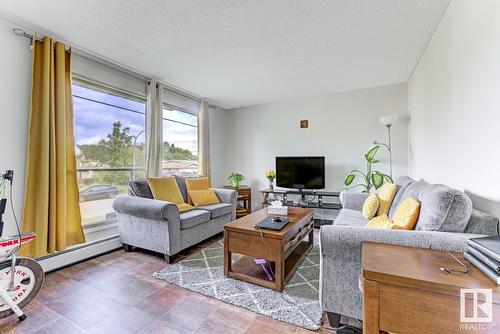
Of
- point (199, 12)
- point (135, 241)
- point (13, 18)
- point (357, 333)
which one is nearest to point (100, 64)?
point (13, 18)

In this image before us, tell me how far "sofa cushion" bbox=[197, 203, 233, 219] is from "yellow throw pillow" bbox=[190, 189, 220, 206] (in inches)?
3.8

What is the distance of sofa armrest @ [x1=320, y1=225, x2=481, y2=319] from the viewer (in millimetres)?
1253

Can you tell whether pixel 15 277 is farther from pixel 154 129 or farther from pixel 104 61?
pixel 104 61

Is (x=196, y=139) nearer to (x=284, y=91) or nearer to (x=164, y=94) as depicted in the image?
(x=164, y=94)

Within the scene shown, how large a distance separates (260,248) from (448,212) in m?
1.30

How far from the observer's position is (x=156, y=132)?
11.3 ft

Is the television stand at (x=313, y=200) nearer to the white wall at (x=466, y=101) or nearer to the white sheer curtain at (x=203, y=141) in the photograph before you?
the white sheer curtain at (x=203, y=141)

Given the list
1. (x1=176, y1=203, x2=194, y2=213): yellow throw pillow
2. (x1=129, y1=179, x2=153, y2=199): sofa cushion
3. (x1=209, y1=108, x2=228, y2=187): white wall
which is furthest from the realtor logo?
(x1=209, y1=108, x2=228, y2=187): white wall

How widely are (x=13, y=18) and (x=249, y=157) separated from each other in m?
3.82

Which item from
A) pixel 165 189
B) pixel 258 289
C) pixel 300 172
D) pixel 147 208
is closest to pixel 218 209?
pixel 165 189

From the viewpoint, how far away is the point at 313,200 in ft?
13.9

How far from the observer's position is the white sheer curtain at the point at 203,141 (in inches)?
173

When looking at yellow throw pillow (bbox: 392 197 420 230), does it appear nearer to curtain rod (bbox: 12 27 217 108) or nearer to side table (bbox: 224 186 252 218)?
side table (bbox: 224 186 252 218)

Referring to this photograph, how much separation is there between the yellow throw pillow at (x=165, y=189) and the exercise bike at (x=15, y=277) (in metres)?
1.31
